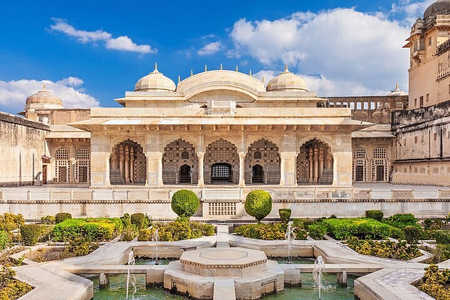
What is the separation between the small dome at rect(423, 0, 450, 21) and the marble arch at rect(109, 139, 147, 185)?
21205 mm

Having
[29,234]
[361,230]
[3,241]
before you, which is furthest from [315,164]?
[3,241]

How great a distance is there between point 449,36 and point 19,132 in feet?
87.2

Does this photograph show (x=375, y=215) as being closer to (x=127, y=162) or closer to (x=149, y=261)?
(x=149, y=261)

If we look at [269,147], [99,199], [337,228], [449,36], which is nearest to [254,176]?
[269,147]

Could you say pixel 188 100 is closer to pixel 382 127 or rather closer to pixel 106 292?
pixel 382 127

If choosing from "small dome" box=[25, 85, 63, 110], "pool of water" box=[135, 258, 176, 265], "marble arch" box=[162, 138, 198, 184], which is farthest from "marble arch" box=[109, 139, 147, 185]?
"pool of water" box=[135, 258, 176, 265]

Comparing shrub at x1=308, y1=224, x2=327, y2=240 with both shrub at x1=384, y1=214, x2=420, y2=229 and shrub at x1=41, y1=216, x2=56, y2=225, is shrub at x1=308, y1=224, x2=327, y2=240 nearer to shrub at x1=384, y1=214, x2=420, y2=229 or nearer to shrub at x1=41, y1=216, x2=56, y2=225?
shrub at x1=384, y1=214, x2=420, y2=229

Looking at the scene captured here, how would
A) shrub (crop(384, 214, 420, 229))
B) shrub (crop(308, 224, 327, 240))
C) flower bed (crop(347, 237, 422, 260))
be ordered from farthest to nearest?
shrub (crop(384, 214, 420, 229)), shrub (crop(308, 224, 327, 240)), flower bed (crop(347, 237, 422, 260))

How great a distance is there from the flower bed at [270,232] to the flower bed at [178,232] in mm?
961

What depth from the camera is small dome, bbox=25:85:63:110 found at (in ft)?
104

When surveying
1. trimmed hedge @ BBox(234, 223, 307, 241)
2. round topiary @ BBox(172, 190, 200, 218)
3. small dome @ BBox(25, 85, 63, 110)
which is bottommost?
trimmed hedge @ BBox(234, 223, 307, 241)

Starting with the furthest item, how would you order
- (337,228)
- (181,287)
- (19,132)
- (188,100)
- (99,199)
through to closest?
(188,100) → (19,132) → (99,199) → (337,228) → (181,287)

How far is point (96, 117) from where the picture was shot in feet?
67.5

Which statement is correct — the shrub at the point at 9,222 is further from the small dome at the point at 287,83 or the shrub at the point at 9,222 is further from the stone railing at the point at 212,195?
the small dome at the point at 287,83
